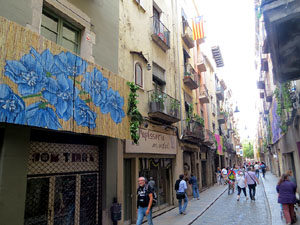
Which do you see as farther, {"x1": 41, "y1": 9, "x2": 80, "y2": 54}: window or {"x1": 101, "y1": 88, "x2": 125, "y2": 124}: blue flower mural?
{"x1": 101, "y1": 88, "x2": 125, "y2": 124}: blue flower mural

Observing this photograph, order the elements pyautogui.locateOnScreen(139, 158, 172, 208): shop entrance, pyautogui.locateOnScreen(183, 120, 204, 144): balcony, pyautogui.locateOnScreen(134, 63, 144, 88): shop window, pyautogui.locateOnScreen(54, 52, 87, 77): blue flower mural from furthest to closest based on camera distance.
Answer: pyautogui.locateOnScreen(183, 120, 204, 144): balcony, pyautogui.locateOnScreen(139, 158, 172, 208): shop entrance, pyautogui.locateOnScreen(134, 63, 144, 88): shop window, pyautogui.locateOnScreen(54, 52, 87, 77): blue flower mural

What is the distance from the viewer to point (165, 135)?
473 inches

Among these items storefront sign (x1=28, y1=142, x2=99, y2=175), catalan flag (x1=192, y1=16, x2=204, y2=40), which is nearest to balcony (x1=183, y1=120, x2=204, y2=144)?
catalan flag (x1=192, y1=16, x2=204, y2=40)

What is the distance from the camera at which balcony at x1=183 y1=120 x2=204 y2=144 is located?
14.6m

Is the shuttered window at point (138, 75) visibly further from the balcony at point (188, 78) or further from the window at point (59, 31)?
the balcony at point (188, 78)

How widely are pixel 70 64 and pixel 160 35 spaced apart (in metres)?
7.78

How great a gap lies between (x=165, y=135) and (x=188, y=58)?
8931 mm

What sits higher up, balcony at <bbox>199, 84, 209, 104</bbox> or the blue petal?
balcony at <bbox>199, 84, 209, 104</bbox>

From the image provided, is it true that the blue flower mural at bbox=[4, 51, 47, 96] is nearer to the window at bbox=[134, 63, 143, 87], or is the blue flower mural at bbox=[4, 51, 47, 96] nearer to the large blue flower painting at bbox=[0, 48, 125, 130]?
the large blue flower painting at bbox=[0, 48, 125, 130]

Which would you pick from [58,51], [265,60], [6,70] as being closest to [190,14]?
[265,60]

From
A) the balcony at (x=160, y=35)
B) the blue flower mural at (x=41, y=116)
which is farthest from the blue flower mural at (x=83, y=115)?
the balcony at (x=160, y=35)

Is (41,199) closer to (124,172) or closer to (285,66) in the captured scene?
(124,172)

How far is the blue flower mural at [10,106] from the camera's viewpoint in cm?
420

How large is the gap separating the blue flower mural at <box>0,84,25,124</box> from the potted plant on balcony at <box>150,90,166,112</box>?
6740 mm
